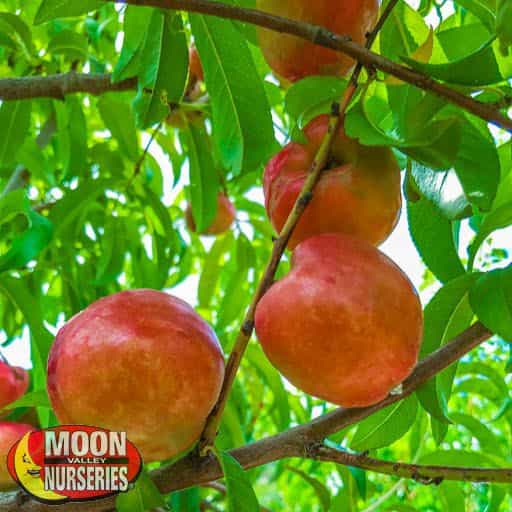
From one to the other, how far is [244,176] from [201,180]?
331 millimetres

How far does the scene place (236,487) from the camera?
585 mm

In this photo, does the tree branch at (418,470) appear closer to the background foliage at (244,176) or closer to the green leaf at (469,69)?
the background foliage at (244,176)

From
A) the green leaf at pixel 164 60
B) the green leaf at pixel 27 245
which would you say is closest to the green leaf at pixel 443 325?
the green leaf at pixel 164 60

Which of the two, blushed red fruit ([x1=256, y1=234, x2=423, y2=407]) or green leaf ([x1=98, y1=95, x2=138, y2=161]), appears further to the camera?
green leaf ([x1=98, y1=95, x2=138, y2=161])

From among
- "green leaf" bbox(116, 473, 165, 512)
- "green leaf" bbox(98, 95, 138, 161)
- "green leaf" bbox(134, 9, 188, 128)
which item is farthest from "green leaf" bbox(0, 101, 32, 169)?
"green leaf" bbox(116, 473, 165, 512)

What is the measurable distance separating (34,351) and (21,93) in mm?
318

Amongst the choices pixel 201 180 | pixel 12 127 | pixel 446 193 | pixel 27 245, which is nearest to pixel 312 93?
pixel 446 193

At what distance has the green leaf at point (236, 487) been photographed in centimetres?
58

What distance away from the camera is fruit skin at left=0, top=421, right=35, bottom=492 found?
0.76 metres

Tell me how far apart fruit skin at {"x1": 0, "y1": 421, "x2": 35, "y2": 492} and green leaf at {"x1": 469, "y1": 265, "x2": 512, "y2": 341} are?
465 mm

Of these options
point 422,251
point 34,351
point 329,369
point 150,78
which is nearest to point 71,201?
point 34,351

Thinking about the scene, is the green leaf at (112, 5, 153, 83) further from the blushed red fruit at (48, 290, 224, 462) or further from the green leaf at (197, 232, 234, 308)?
the green leaf at (197, 232, 234, 308)

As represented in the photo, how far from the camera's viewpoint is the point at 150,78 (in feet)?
2.72

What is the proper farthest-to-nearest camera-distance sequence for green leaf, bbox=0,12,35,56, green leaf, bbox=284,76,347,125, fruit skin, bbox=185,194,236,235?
fruit skin, bbox=185,194,236,235, green leaf, bbox=0,12,35,56, green leaf, bbox=284,76,347,125
